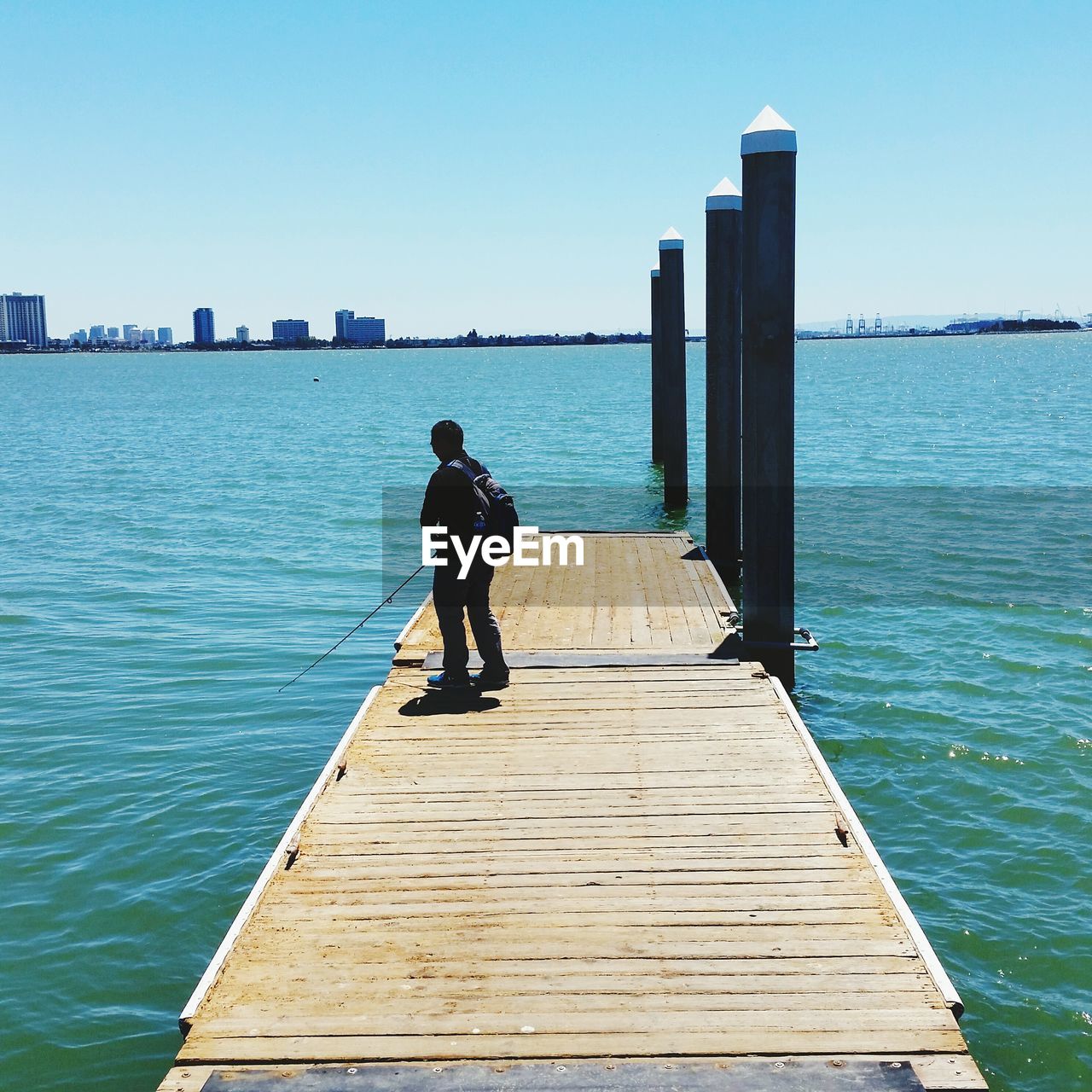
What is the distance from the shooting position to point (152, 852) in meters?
7.89

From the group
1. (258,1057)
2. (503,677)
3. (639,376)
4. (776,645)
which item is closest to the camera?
(258,1057)

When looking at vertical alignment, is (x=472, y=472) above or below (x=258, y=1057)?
above

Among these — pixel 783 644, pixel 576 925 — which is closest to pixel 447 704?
pixel 783 644

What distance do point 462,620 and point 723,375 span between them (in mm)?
6534

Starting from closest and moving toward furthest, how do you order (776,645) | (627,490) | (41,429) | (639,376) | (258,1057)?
(258,1057), (776,645), (627,490), (41,429), (639,376)

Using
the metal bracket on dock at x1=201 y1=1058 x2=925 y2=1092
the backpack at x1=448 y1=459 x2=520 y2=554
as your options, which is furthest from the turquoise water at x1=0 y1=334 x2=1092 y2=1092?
the backpack at x1=448 y1=459 x2=520 y2=554

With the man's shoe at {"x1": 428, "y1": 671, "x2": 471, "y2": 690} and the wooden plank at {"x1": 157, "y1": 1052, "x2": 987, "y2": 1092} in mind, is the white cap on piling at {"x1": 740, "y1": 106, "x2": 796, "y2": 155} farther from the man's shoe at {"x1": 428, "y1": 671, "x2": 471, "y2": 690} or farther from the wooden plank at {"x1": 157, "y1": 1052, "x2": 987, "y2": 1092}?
the wooden plank at {"x1": 157, "y1": 1052, "x2": 987, "y2": 1092}

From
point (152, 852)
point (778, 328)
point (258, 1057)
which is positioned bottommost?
point (152, 852)

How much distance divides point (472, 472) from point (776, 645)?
116 inches

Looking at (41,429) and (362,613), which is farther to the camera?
(41,429)

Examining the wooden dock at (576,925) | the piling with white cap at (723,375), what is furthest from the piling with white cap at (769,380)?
the piling with white cap at (723,375)

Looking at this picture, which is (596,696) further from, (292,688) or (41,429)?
(41,429)

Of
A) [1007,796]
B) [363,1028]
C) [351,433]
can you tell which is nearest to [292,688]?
[1007,796]

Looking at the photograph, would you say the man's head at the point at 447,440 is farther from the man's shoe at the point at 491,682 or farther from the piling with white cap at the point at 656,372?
the piling with white cap at the point at 656,372
